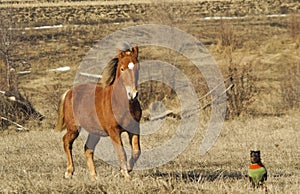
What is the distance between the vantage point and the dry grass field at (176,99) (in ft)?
32.9

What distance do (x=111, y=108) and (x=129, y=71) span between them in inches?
32.2

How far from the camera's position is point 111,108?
10.4m

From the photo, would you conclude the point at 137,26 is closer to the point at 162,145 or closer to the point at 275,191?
the point at 162,145

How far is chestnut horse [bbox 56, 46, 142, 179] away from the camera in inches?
393

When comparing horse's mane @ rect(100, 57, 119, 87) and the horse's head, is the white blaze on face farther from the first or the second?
horse's mane @ rect(100, 57, 119, 87)

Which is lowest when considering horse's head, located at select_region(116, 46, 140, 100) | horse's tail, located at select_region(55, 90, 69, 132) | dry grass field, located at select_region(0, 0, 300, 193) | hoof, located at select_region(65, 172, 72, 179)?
dry grass field, located at select_region(0, 0, 300, 193)

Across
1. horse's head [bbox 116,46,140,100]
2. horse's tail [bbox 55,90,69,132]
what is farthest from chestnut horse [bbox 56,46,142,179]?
horse's tail [bbox 55,90,69,132]

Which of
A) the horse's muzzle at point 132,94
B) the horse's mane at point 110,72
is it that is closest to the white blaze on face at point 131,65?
the horse's muzzle at point 132,94

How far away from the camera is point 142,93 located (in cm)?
2470

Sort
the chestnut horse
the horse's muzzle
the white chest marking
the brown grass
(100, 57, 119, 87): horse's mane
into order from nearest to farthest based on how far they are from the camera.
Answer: the brown grass → the horse's muzzle → the white chest marking → the chestnut horse → (100, 57, 119, 87): horse's mane

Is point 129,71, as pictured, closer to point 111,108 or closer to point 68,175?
point 111,108

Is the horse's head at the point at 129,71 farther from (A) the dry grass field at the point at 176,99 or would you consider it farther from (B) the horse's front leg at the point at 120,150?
(A) the dry grass field at the point at 176,99

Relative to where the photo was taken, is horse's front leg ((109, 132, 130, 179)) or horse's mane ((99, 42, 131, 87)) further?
horse's mane ((99, 42, 131, 87))

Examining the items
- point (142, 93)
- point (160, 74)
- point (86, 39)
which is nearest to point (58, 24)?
point (86, 39)
